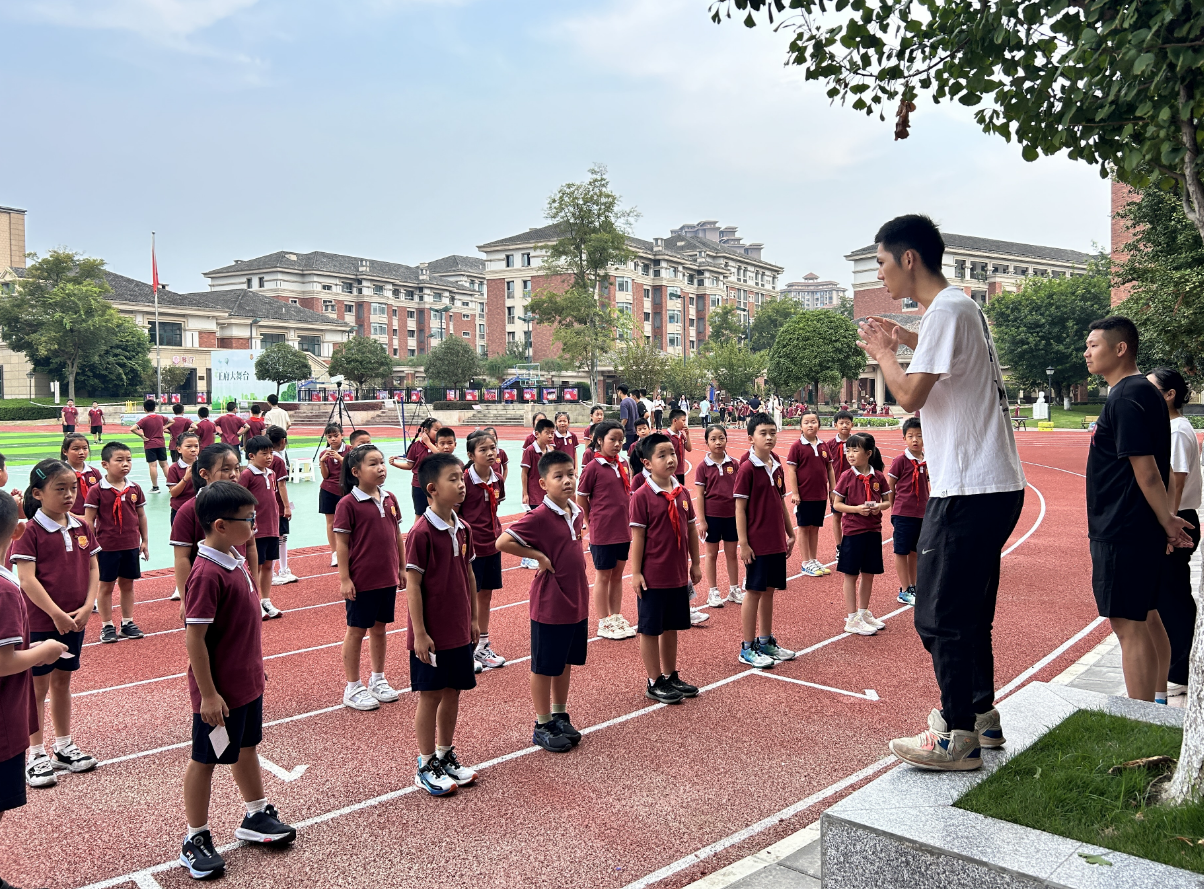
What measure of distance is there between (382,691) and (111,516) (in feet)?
10.6

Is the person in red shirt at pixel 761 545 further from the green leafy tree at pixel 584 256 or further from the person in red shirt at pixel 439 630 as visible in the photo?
the green leafy tree at pixel 584 256

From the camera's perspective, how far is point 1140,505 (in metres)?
4.40

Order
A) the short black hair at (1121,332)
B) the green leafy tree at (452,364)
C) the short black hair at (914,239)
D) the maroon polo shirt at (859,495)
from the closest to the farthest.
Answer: the short black hair at (914,239) → the short black hair at (1121,332) → the maroon polo shirt at (859,495) → the green leafy tree at (452,364)

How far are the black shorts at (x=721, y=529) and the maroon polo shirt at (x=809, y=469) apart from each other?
992 millimetres

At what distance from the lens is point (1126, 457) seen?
171 inches

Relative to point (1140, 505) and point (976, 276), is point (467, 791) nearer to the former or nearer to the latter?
point (1140, 505)

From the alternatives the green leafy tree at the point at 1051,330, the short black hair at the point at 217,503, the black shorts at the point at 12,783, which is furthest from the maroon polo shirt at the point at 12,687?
the green leafy tree at the point at 1051,330

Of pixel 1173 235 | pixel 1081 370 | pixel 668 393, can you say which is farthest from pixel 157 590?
pixel 1081 370

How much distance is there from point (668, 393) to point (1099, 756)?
52.0 m

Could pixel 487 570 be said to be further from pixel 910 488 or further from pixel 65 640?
pixel 910 488

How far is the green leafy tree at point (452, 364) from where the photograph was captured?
6450 cm

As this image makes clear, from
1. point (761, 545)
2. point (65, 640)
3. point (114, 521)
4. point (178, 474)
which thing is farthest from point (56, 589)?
point (761, 545)

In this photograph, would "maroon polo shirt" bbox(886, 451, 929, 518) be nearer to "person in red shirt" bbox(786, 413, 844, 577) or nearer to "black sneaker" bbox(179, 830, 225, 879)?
"person in red shirt" bbox(786, 413, 844, 577)

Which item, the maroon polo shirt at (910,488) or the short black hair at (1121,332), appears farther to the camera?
the maroon polo shirt at (910,488)
